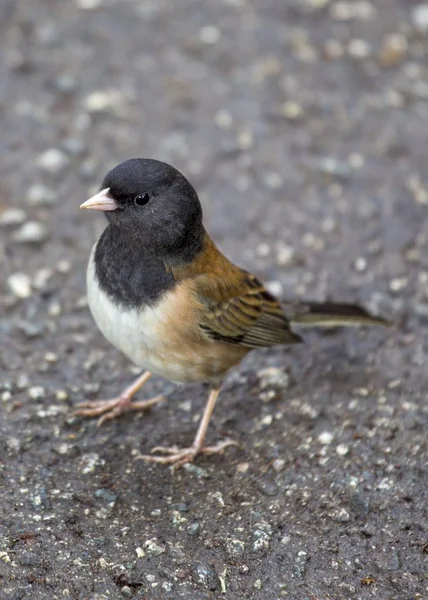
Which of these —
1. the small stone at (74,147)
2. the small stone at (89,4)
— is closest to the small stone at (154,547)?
the small stone at (74,147)

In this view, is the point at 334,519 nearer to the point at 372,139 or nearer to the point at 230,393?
the point at 230,393

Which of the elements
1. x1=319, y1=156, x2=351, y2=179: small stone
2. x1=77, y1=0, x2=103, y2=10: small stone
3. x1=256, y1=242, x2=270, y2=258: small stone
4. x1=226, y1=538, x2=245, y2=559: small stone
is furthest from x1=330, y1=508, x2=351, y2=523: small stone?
x1=77, y1=0, x2=103, y2=10: small stone

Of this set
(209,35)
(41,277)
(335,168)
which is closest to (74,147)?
(41,277)

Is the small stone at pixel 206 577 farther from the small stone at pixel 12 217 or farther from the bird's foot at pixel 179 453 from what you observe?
the small stone at pixel 12 217

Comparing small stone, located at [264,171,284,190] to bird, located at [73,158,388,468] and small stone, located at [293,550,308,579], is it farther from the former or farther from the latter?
small stone, located at [293,550,308,579]

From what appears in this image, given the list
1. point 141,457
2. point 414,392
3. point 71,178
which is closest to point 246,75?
point 71,178
